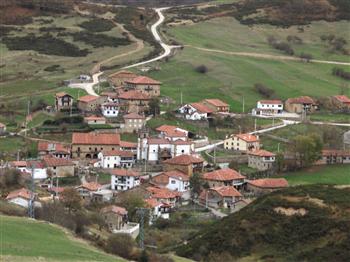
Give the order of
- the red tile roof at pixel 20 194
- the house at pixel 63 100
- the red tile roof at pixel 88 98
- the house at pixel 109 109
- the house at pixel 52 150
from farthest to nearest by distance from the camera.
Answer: the house at pixel 63 100 → the red tile roof at pixel 88 98 → the house at pixel 109 109 → the house at pixel 52 150 → the red tile roof at pixel 20 194

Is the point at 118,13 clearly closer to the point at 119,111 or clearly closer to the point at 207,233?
the point at 119,111

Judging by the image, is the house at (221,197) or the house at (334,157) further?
the house at (334,157)

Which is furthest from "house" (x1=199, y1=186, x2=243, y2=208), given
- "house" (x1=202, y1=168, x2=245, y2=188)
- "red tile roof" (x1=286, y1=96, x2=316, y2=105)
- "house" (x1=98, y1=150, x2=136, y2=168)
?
"red tile roof" (x1=286, y1=96, x2=316, y2=105)

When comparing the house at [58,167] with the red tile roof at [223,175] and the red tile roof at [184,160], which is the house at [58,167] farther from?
the red tile roof at [223,175]

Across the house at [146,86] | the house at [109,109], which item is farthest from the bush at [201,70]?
the house at [109,109]

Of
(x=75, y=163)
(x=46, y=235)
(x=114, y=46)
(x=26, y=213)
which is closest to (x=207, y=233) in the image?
(x=26, y=213)

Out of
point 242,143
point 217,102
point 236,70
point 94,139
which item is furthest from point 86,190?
point 236,70
